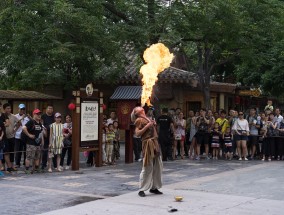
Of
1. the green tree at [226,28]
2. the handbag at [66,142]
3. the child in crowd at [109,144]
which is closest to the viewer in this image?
the handbag at [66,142]

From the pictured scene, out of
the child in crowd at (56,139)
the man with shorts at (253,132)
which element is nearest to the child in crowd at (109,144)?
the child in crowd at (56,139)

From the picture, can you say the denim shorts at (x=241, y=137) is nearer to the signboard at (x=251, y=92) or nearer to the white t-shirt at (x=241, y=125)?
the white t-shirt at (x=241, y=125)

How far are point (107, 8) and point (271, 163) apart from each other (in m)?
7.75

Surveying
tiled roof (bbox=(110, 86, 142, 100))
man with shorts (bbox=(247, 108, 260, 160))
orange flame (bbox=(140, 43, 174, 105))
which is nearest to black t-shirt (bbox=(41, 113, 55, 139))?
tiled roof (bbox=(110, 86, 142, 100))

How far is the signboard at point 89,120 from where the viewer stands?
47.0ft

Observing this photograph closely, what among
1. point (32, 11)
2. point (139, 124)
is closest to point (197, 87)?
point (32, 11)

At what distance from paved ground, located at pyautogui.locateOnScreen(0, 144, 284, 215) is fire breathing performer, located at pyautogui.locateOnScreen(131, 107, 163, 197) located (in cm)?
27

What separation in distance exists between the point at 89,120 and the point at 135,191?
4547 mm

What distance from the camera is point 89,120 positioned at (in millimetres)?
14531

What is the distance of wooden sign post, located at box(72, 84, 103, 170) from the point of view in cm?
1401

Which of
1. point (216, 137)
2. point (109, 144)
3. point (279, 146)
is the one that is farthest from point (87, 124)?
point (279, 146)

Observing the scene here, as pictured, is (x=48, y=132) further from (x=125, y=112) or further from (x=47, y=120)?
(x=125, y=112)

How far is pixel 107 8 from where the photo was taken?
58.9 feet

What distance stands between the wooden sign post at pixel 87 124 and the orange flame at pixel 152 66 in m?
3.40
